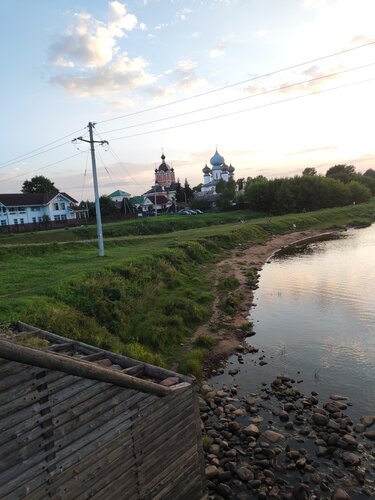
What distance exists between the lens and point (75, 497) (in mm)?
6934

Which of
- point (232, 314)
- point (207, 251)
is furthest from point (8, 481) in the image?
point (207, 251)

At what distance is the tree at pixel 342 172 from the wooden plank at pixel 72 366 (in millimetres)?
121899

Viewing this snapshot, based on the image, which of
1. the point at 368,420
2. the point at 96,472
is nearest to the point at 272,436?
the point at 368,420

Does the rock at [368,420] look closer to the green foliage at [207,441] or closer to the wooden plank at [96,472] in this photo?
the green foliage at [207,441]

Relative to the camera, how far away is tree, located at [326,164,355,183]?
122625 mm

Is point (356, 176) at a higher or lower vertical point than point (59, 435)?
A: higher

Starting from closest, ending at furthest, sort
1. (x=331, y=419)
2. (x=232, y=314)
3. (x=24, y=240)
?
1. (x=331, y=419)
2. (x=232, y=314)
3. (x=24, y=240)

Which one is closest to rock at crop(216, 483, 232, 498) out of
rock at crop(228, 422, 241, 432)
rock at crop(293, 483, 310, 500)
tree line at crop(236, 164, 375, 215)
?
rock at crop(293, 483, 310, 500)

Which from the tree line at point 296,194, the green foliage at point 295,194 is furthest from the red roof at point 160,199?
the green foliage at point 295,194

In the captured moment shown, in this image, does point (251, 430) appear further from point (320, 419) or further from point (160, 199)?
point (160, 199)

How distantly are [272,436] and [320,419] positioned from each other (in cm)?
174

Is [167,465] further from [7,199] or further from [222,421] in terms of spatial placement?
[7,199]

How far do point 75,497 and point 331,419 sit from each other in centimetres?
889

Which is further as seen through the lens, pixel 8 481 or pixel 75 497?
pixel 75 497
